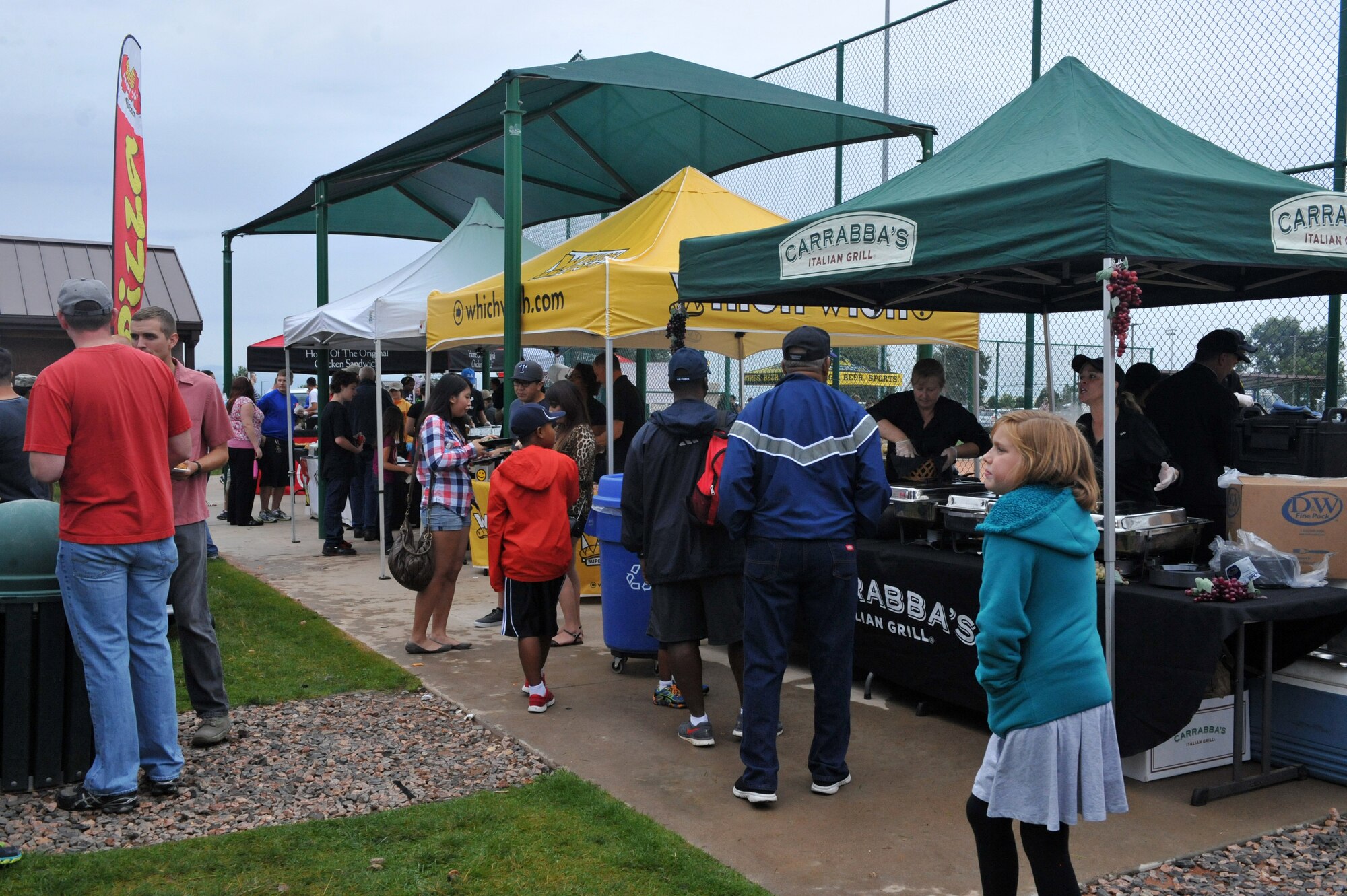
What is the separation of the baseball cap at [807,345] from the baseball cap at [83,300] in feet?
8.35

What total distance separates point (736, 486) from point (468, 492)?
8.98 feet

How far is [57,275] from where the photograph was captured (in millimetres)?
26359

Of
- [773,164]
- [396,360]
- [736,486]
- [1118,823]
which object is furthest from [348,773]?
[396,360]

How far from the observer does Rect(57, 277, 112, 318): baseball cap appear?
12.8 feet

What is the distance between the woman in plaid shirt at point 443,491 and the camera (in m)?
6.26

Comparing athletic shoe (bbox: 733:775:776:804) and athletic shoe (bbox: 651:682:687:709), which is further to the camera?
athletic shoe (bbox: 651:682:687:709)

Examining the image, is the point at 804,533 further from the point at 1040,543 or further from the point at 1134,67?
the point at 1134,67

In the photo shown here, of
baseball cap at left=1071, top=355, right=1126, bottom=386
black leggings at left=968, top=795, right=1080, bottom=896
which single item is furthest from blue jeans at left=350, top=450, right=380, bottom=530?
black leggings at left=968, top=795, right=1080, bottom=896

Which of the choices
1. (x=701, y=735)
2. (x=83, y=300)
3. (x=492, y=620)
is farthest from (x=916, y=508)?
(x=83, y=300)

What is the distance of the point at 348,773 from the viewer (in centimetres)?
446

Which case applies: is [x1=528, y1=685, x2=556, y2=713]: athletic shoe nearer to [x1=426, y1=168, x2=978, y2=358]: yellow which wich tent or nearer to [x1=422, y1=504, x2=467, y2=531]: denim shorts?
[x1=422, y1=504, x2=467, y2=531]: denim shorts

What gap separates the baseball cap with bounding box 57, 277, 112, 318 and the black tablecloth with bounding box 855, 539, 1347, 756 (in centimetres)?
360

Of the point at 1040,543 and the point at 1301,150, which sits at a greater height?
the point at 1301,150

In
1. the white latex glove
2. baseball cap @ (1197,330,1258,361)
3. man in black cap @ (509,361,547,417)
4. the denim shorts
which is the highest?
baseball cap @ (1197,330,1258,361)
